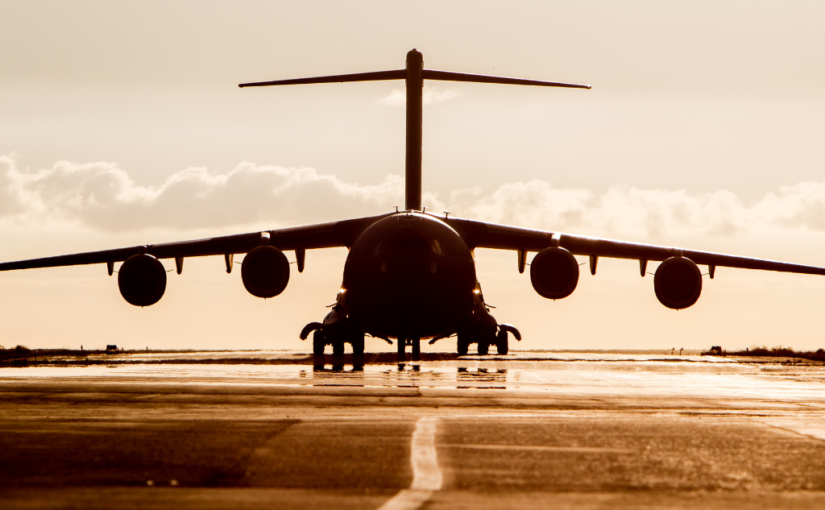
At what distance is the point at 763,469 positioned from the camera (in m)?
5.95

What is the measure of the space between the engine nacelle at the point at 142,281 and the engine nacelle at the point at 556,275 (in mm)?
9490

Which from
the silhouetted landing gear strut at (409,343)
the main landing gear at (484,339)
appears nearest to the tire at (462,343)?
the main landing gear at (484,339)

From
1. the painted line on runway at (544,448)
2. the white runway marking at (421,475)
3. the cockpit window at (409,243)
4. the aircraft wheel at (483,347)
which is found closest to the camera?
the white runway marking at (421,475)

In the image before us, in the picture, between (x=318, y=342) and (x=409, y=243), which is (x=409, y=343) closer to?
(x=409, y=243)

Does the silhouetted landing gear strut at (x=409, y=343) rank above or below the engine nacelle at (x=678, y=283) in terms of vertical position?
below

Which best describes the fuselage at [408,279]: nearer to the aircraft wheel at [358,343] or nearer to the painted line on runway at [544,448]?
the aircraft wheel at [358,343]

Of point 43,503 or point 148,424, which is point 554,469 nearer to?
point 43,503

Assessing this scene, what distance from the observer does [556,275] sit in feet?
82.7

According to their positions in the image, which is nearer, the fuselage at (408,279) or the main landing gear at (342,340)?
the fuselage at (408,279)

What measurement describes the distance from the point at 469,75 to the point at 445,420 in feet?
83.9

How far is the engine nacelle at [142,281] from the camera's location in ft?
87.5

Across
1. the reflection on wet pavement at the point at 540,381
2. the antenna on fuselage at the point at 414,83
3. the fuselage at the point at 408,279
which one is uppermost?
the antenna on fuselage at the point at 414,83

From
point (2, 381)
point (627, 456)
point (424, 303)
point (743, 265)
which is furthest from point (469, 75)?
point (627, 456)

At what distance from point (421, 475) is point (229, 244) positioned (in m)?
23.8
